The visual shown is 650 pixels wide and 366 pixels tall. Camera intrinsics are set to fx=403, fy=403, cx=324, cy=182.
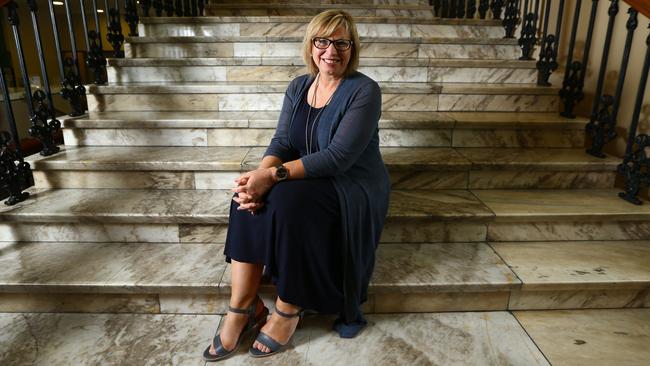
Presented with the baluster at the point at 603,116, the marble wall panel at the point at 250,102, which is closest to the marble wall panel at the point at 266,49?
the marble wall panel at the point at 250,102

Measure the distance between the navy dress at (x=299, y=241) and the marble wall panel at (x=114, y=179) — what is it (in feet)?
2.40

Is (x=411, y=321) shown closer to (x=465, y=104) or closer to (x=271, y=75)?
(x=465, y=104)

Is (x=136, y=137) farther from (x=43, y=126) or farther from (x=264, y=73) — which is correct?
(x=264, y=73)

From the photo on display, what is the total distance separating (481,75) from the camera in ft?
8.55

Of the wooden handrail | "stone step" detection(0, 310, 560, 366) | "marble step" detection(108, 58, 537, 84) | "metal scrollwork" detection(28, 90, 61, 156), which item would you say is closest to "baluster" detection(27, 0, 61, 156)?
"metal scrollwork" detection(28, 90, 61, 156)

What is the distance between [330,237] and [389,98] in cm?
136

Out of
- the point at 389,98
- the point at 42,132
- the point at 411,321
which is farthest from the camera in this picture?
the point at 389,98

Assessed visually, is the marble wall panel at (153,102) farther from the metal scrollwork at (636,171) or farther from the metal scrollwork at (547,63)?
the metal scrollwork at (636,171)

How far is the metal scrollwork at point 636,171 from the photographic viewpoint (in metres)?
1.81

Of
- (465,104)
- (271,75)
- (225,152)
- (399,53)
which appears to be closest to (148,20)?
(271,75)

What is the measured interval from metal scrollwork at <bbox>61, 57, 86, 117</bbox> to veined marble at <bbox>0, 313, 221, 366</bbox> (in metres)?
1.21

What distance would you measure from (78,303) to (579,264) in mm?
1953

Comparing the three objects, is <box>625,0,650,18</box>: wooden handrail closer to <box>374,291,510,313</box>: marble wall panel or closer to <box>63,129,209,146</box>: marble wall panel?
<box>374,291,510,313</box>: marble wall panel

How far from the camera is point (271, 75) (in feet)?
8.39
